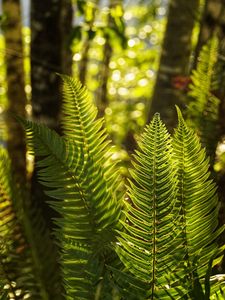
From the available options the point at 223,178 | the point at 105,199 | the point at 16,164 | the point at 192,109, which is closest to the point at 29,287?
the point at 105,199

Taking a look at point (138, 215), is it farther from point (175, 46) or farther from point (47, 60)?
point (175, 46)

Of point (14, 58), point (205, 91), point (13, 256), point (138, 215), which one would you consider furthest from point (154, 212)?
point (14, 58)

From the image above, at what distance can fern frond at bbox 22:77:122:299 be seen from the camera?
42.7 inches

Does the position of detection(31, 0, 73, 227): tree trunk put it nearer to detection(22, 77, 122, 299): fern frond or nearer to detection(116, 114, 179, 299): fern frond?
detection(22, 77, 122, 299): fern frond

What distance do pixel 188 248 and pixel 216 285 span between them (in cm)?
9

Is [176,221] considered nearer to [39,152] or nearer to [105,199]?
[105,199]

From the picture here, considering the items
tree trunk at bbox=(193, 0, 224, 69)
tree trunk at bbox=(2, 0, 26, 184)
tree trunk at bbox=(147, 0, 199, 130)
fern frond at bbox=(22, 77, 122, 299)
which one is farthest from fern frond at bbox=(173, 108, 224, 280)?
tree trunk at bbox=(147, 0, 199, 130)

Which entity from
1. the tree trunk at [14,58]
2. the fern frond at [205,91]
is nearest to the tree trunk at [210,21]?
the fern frond at [205,91]

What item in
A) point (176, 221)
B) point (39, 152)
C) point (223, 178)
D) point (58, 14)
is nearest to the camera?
point (176, 221)

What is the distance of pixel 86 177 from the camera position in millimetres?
1117

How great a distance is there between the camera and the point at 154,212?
96 centimetres

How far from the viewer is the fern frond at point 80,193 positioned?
3.56 ft

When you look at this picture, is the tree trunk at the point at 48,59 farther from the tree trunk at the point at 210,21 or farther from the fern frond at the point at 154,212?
the fern frond at the point at 154,212

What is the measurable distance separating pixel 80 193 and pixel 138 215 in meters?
0.19
